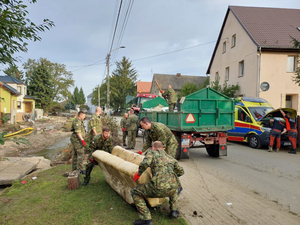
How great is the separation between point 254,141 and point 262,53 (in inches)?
386

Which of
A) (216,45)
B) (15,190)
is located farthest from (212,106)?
(216,45)

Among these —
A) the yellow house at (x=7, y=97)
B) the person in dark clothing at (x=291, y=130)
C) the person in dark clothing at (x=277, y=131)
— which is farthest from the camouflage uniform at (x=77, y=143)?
the yellow house at (x=7, y=97)

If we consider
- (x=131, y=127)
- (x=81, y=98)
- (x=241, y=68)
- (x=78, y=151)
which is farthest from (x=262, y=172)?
(x=81, y=98)

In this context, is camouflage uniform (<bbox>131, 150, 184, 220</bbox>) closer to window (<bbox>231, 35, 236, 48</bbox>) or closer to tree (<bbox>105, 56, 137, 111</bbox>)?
window (<bbox>231, 35, 236, 48</bbox>)

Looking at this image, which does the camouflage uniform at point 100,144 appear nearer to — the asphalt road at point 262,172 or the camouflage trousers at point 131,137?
the asphalt road at point 262,172

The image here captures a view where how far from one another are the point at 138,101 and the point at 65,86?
40.8 meters

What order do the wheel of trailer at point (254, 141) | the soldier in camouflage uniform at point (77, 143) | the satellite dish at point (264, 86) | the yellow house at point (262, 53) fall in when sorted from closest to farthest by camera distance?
1. the soldier in camouflage uniform at point (77, 143)
2. the wheel of trailer at point (254, 141)
3. the satellite dish at point (264, 86)
4. the yellow house at point (262, 53)

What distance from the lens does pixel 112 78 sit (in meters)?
50.6

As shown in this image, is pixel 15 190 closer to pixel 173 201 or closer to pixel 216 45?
pixel 173 201

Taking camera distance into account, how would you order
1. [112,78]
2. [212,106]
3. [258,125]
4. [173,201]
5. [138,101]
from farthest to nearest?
[112,78] → [138,101] → [258,125] → [212,106] → [173,201]

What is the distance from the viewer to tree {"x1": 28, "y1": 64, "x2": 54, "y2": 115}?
39531 millimetres

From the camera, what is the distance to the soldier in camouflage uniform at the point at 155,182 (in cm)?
322

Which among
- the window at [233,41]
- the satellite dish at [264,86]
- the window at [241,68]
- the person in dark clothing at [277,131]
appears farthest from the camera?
the window at [233,41]

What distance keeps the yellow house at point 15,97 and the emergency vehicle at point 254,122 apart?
21286 millimetres
